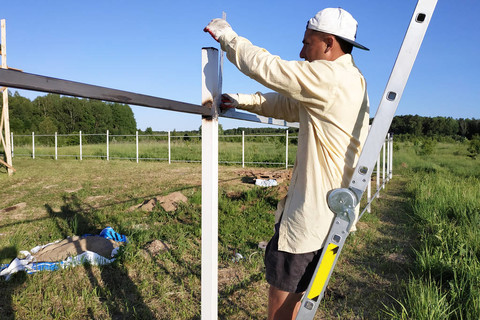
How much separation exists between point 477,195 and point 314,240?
522 centimetres

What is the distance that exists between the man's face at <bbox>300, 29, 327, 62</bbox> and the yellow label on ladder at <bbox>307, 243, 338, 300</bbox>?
0.73 metres

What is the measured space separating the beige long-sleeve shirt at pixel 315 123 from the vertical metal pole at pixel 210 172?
12 cm

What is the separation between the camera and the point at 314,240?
1.29m

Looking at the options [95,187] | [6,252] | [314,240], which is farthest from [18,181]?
[314,240]

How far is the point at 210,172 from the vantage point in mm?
1341

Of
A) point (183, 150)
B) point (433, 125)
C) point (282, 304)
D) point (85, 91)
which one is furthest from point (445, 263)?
point (433, 125)

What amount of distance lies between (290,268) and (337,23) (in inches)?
37.0

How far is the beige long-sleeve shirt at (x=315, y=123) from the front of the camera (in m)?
1.15

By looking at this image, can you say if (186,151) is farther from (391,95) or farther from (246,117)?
(391,95)

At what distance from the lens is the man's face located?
1314 mm

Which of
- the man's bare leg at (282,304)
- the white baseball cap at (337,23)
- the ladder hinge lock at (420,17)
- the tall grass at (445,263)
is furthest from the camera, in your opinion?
the tall grass at (445,263)

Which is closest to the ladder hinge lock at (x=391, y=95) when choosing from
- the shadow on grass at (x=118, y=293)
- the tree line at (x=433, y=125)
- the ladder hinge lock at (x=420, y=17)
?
the ladder hinge lock at (x=420, y=17)

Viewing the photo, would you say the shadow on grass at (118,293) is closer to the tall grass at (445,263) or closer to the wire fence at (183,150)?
the tall grass at (445,263)

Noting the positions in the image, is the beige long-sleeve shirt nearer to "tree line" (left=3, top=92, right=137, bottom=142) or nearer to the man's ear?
the man's ear
